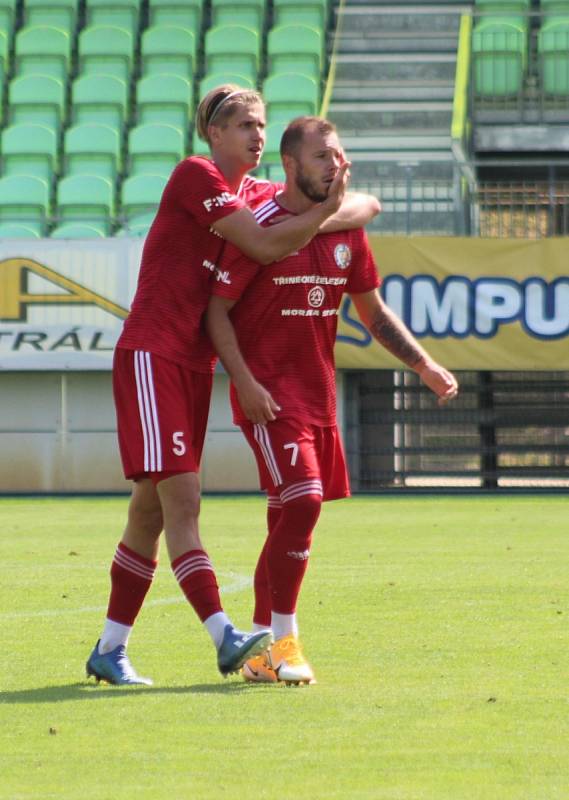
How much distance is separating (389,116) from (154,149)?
3248 millimetres

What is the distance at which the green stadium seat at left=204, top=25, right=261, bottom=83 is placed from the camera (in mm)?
23672

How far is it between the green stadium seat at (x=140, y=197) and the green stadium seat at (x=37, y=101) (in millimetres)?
2529

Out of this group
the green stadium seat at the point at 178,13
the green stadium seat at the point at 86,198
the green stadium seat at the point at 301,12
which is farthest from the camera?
the green stadium seat at the point at 178,13

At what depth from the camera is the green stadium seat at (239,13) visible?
24.9 metres

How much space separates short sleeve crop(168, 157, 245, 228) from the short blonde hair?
16cm

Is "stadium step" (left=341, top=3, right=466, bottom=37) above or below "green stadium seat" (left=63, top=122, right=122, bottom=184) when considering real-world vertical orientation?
above

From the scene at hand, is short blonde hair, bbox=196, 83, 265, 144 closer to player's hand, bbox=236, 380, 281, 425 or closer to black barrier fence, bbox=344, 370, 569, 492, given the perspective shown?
player's hand, bbox=236, 380, 281, 425

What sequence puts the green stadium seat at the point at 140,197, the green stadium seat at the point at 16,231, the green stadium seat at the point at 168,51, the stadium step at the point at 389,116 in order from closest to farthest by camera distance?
the green stadium seat at the point at 140,197
the green stadium seat at the point at 16,231
the stadium step at the point at 389,116
the green stadium seat at the point at 168,51

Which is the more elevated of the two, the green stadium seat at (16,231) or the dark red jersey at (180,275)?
the green stadium seat at (16,231)

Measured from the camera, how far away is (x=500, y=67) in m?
22.5

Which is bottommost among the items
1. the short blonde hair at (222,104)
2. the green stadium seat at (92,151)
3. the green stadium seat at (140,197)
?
the short blonde hair at (222,104)

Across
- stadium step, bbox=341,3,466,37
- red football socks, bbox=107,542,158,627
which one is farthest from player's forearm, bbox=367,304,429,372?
stadium step, bbox=341,3,466,37

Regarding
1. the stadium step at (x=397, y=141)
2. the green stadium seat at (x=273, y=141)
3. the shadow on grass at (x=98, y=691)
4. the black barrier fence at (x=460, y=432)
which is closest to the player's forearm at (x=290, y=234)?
the shadow on grass at (x=98, y=691)

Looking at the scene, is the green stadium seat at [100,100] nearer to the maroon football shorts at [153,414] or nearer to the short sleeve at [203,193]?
the short sleeve at [203,193]
